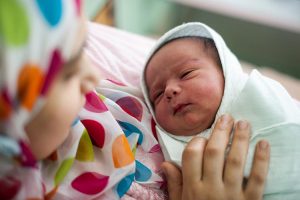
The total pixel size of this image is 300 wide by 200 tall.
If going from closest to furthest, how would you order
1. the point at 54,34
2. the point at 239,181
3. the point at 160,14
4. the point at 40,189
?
1. the point at 54,34
2. the point at 40,189
3. the point at 239,181
4. the point at 160,14

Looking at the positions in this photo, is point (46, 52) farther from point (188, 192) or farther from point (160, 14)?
point (160, 14)

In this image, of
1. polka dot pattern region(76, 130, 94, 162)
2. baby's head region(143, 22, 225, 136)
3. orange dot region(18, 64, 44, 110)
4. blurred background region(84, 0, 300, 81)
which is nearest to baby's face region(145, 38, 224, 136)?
baby's head region(143, 22, 225, 136)

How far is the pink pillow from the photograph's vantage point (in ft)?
3.17

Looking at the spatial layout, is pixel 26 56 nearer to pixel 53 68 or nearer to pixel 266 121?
pixel 53 68

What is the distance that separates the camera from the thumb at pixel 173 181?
27.3 inches

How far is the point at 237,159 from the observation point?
66 cm

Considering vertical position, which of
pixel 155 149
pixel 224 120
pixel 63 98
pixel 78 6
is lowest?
pixel 155 149

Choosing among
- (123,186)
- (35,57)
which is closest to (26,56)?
(35,57)

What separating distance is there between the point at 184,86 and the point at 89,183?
12.5 inches

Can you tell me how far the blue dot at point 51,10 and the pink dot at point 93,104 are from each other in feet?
1.06

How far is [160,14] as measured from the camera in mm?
2176

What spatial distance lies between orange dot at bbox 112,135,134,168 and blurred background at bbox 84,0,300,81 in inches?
43.9

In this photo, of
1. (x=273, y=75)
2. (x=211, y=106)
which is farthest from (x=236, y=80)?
(x=273, y=75)

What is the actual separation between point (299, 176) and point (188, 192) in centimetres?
21
